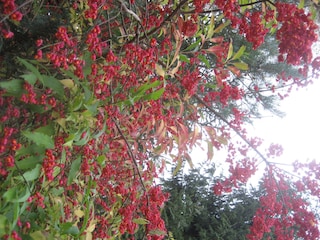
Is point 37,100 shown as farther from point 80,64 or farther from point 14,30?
point 14,30

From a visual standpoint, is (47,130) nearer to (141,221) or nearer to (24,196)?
(24,196)

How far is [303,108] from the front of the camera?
2.51m

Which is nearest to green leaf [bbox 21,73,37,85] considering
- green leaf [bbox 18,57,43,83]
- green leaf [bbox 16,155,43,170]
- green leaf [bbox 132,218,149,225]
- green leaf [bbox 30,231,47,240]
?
green leaf [bbox 18,57,43,83]

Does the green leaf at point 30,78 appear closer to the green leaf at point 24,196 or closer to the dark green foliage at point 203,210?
the green leaf at point 24,196

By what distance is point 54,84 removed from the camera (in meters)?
0.74

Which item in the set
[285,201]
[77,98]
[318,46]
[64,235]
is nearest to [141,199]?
[64,235]

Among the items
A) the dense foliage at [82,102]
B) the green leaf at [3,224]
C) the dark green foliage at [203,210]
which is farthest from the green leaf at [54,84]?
the dark green foliage at [203,210]

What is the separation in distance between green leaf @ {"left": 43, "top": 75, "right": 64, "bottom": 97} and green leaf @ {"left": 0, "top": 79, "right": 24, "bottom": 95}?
50 millimetres

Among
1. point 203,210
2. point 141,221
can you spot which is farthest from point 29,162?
point 203,210

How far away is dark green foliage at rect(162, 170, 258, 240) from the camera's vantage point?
232 cm

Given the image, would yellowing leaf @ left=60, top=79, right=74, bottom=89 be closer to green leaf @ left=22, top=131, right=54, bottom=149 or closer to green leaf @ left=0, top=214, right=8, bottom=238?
green leaf @ left=22, top=131, right=54, bottom=149

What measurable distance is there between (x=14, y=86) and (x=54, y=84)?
82 millimetres

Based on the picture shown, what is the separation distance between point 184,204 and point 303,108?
963 mm

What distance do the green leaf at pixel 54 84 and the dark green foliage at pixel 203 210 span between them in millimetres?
1588
